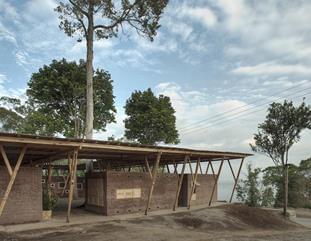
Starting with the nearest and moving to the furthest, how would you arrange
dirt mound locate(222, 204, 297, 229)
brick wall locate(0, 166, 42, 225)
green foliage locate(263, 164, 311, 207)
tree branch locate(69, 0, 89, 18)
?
brick wall locate(0, 166, 42, 225)
dirt mound locate(222, 204, 297, 229)
tree branch locate(69, 0, 89, 18)
green foliage locate(263, 164, 311, 207)

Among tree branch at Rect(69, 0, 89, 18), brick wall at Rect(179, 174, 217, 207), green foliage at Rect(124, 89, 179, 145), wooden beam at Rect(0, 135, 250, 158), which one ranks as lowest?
brick wall at Rect(179, 174, 217, 207)

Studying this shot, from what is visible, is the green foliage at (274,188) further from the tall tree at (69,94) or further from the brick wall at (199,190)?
the tall tree at (69,94)

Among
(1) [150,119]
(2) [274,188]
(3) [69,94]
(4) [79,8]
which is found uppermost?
(4) [79,8]

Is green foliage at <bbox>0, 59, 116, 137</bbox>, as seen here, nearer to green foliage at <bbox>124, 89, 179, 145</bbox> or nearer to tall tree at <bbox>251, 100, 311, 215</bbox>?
green foliage at <bbox>124, 89, 179, 145</bbox>

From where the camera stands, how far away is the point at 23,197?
583 inches

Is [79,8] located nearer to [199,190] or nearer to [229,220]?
[199,190]

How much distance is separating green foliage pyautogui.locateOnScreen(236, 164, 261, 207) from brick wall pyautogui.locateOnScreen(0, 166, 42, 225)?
1761cm

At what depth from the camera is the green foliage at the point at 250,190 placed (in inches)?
1105

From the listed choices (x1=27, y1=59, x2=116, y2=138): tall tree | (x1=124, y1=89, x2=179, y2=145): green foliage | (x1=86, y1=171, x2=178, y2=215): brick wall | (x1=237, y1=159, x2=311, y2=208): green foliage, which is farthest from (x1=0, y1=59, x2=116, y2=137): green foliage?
(x1=237, y1=159, x2=311, y2=208): green foliage

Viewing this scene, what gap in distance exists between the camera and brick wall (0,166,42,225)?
1433cm

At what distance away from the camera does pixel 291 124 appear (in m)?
25.6

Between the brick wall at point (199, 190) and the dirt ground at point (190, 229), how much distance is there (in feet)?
8.08

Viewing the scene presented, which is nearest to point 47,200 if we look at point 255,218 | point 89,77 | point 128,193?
point 128,193

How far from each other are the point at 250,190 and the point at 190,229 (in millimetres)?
14431
